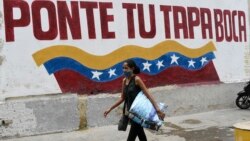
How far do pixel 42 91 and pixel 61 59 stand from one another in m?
0.72

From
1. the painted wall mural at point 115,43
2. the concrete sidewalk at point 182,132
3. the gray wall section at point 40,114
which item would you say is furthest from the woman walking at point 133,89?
the painted wall mural at point 115,43

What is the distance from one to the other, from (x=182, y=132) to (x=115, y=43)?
7.57 feet

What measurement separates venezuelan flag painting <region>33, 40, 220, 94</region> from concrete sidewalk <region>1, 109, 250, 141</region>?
0.87m

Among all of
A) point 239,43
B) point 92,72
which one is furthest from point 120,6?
point 239,43

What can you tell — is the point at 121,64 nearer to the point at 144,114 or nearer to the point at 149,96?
the point at 149,96

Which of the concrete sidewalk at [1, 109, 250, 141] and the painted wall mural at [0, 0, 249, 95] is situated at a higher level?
the painted wall mural at [0, 0, 249, 95]

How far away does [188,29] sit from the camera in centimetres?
1105

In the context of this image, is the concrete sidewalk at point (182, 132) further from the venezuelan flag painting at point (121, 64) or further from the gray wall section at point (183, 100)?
the venezuelan flag painting at point (121, 64)

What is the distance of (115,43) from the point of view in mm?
9703

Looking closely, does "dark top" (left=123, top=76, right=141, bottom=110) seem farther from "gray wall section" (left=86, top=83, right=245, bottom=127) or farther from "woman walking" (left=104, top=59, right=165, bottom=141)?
"gray wall section" (left=86, top=83, right=245, bottom=127)

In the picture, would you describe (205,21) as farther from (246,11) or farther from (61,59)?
(61,59)

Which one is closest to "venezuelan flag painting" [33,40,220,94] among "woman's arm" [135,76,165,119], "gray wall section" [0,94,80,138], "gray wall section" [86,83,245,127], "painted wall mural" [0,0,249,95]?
"painted wall mural" [0,0,249,95]

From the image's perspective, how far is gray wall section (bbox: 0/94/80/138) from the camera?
832cm

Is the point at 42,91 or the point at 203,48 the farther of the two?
the point at 203,48
